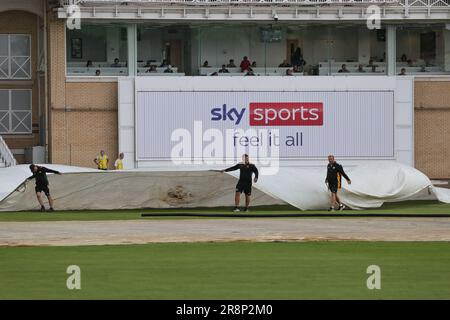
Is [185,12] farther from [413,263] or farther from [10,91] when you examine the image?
[413,263]

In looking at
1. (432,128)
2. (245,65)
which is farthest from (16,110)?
(432,128)

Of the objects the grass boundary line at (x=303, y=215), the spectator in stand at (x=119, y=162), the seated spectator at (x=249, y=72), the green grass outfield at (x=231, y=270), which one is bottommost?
the grass boundary line at (x=303, y=215)

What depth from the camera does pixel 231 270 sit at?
72.7 feet

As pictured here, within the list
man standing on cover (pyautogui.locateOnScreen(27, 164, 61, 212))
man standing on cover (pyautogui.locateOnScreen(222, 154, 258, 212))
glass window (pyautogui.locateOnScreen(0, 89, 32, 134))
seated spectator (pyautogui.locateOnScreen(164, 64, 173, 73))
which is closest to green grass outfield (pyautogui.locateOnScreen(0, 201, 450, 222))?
man standing on cover (pyautogui.locateOnScreen(222, 154, 258, 212))

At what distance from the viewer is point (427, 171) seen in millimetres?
64500

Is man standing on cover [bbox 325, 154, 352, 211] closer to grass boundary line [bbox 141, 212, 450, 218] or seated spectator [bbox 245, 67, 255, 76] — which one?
grass boundary line [bbox 141, 212, 450, 218]

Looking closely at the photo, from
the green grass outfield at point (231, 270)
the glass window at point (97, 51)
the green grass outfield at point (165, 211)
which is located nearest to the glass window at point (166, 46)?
the glass window at point (97, 51)

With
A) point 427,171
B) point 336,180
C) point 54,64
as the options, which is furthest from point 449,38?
point 336,180

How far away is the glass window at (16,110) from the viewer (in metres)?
66.4

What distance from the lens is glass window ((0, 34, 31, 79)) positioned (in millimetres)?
66188

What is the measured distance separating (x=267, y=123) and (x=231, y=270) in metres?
40.7

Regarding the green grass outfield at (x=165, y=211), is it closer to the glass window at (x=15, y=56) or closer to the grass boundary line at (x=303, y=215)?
the grass boundary line at (x=303, y=215)

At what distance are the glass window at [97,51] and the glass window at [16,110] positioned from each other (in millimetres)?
4658

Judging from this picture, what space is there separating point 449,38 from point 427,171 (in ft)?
22.5
